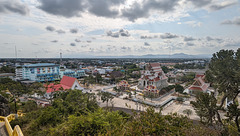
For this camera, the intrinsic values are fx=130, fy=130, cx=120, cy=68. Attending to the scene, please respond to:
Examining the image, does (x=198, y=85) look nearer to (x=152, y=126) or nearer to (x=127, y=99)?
(x=127, y=99)

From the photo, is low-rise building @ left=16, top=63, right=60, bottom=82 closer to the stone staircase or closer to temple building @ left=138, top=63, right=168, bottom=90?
temple building @ left=138, top=63, right=168, bottom=90

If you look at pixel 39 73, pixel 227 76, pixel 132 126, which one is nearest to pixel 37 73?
pixel 39 73

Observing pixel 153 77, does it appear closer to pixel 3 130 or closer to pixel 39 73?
pixel 3 130

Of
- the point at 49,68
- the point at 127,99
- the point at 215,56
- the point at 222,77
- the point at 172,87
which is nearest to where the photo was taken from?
the point at 222,77

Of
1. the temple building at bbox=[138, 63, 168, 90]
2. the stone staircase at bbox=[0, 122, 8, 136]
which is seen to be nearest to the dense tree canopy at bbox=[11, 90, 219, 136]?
the stone staircase at bbox=[0, 122, 8, 136]

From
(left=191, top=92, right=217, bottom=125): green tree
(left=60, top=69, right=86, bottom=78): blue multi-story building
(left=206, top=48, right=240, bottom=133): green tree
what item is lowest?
(left=60, top=69, right=86, bottom=78): blue multi-story building

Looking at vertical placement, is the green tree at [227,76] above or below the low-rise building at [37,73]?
above

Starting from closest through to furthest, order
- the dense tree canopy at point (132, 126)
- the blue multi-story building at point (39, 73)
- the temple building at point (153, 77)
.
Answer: the dense tree canopy at point (132, 126) < the temple building at point (153, 77) < the blue multi-story building at point (39, 73)

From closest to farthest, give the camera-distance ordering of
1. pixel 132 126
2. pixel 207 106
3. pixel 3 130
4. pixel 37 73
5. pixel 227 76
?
pixel 132 126
pixel 3 130
pixel 227 76
pixel 207 106
pixel 37 73

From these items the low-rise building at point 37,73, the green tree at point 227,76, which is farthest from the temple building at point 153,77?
the low-rise building at point 37,73

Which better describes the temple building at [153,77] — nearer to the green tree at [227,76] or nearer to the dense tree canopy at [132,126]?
the green tree at [227,76]

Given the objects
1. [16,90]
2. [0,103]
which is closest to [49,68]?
[16,90]
